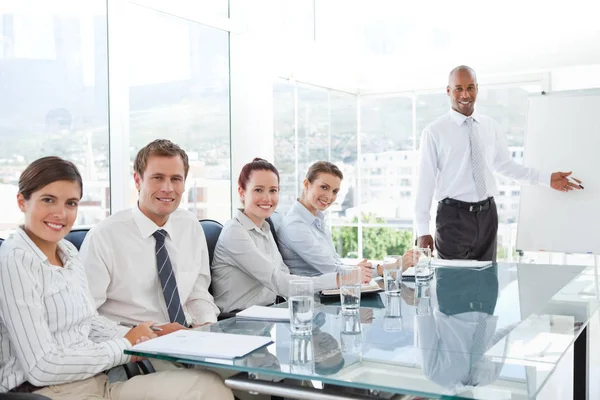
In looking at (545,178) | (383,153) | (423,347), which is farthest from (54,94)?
(383,153)

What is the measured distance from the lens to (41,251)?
1.85m

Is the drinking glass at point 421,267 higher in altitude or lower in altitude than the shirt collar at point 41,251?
lower

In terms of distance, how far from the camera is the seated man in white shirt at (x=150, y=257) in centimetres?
232

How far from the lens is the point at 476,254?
13.3 feet

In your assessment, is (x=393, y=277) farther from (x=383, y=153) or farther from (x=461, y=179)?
(x=383, y=153)

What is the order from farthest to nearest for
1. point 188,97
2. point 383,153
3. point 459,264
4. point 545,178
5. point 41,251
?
point 383,153 < point 188,97 < point 545,178 < point 459,264 < point 41,251

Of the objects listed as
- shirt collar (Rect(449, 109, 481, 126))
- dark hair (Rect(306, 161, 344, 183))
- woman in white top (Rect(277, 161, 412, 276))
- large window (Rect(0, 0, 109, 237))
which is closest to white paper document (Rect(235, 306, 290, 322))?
woman in white top (Rect(277, 161, 412, 276))

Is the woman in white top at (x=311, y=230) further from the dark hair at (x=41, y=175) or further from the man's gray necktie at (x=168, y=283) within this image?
the dark hair at (x=41, y=175)

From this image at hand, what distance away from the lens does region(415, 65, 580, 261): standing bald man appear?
405 centimetres

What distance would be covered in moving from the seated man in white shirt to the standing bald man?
1.85m

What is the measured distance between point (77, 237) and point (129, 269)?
0.24 meters

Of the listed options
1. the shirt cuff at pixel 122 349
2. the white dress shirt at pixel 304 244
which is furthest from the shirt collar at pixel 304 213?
the shirt cuff at pixel 122 349

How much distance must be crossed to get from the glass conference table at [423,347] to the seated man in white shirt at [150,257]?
0.49 m

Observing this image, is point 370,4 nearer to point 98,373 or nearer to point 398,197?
point 398,197
